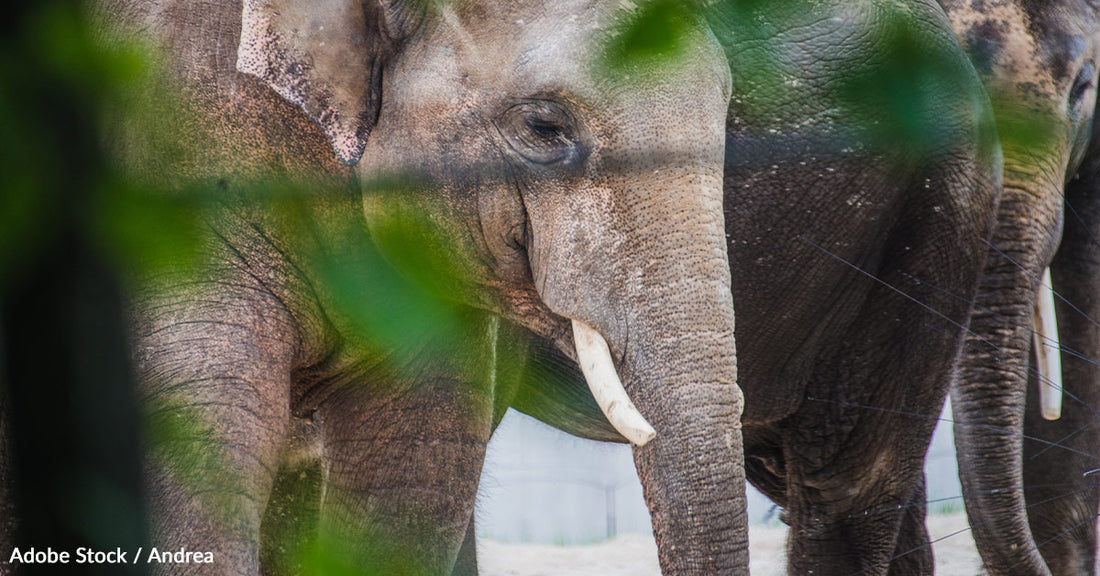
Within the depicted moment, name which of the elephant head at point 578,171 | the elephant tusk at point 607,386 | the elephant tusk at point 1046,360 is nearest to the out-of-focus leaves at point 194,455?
the elephant head at point 578,171

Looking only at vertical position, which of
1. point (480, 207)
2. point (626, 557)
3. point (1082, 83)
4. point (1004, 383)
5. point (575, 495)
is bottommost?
point (480, 207)

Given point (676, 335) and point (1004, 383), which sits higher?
point (1004, 383)

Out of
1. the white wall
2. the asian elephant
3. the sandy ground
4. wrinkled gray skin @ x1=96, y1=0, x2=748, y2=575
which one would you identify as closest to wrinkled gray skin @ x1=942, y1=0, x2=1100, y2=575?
the asian elephant

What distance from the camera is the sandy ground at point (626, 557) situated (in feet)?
19.9

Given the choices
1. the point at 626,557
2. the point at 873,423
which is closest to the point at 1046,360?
the point at 873,423

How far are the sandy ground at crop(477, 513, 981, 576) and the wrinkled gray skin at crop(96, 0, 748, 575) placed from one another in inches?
134

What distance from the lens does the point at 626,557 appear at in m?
6.64

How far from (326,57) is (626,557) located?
4.52 meters

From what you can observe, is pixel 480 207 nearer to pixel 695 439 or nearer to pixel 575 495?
pixel 695 439

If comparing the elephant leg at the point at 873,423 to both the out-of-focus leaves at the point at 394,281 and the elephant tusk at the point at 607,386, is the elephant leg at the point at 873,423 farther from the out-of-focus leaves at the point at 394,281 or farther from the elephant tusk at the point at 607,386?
the elephant tusk at the point at 607,386

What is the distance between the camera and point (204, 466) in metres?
2.30

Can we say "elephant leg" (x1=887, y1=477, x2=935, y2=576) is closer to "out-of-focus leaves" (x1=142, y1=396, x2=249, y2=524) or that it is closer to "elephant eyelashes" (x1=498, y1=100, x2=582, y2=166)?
"elephant eyelashes" (x1=498, y1=100, x2=582, y2=166)

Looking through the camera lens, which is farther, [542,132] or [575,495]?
[575,495]

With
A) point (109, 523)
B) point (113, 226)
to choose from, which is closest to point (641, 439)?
point (109, 523)
